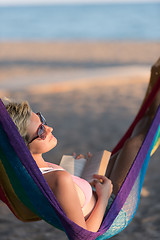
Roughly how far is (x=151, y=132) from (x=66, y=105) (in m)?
3.43

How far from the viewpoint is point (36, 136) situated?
1.39 meters

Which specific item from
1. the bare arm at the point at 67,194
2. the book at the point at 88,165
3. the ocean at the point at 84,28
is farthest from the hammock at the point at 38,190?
the ocean at the point at 84,28

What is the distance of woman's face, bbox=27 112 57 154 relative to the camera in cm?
138

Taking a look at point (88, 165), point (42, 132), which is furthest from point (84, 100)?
point (42, 132)

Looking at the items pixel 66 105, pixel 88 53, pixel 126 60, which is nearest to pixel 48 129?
pixel 66 105

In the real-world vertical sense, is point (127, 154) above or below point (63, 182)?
below

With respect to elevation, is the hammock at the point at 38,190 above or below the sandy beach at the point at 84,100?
above

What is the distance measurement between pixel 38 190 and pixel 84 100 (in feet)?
13.4

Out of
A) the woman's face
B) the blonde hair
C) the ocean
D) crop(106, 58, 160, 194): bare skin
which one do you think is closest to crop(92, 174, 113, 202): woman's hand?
crop(106, 58, 160, 194): bare skin

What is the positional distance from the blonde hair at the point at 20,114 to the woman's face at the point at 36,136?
2 cm

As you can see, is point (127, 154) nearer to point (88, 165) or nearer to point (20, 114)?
point (88, 165)

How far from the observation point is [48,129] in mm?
1423

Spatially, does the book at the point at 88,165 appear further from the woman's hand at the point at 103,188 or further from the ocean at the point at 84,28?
the ocean at the point at 84,28

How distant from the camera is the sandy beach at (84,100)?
2.28m
